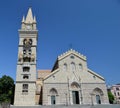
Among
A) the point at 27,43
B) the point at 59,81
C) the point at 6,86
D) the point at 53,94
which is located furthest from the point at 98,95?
the point at 6,86

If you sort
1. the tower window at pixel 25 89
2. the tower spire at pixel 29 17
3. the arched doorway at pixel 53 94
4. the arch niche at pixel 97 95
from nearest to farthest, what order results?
1. the tower window at pixel 25 89
2. the arched doorway at pixel 53 94
3. the arch niche at pixel 97 95
4. the tower spire at pixel 29 17

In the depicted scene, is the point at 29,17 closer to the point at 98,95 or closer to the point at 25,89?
the point at 25,89

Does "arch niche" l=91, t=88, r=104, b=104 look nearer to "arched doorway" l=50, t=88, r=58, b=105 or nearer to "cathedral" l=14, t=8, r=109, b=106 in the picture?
"cathedral" l=14, t=8, r=109, b=106

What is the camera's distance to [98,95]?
1523 inches

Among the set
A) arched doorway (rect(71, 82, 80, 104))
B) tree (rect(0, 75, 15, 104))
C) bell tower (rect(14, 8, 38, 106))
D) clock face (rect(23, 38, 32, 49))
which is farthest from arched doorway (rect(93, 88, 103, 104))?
tree (rect(0, 75, 15, 104))

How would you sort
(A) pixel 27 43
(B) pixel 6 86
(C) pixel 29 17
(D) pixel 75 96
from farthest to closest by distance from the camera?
(C) pixel 29 17
(B) pixel 6 86
(A) pixel 27 43
(D) pixel 75 96

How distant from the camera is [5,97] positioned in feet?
139

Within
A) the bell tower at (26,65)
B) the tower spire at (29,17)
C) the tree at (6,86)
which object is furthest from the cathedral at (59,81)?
the tree at (6,86)

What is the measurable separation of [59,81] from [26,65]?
341 inches

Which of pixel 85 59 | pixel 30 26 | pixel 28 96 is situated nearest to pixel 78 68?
pixel 85 59

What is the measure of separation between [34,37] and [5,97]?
672 inches

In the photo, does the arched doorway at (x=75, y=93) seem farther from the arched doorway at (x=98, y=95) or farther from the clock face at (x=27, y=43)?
the clock face at (x=27, y=43)

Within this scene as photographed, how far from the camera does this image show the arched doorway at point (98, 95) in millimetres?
38281

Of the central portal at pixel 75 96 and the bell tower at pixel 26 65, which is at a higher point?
the bell tower at pixel 26 65
